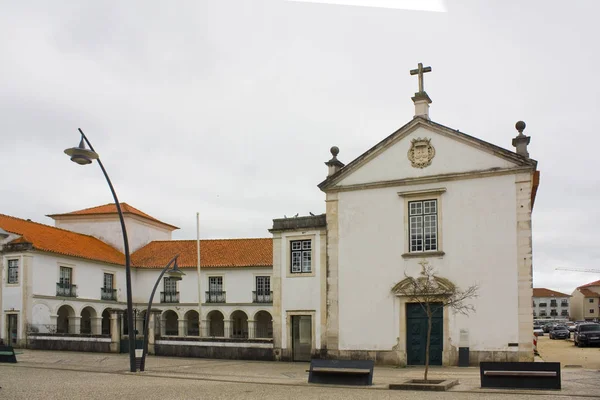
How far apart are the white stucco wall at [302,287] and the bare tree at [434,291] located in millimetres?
3089

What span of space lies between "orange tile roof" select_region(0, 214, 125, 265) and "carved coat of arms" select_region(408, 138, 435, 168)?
69.9 feet

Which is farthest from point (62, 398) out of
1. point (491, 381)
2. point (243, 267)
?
point (243, 267)

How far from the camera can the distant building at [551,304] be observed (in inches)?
5546

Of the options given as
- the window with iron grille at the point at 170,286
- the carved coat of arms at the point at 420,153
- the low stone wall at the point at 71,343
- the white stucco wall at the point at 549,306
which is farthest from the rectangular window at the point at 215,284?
the white stucco wall at the point at 549,306

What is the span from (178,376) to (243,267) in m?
25.6

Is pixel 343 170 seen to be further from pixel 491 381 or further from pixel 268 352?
pixel 491 381

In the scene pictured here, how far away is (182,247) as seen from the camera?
152ft

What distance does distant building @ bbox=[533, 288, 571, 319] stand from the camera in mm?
140875

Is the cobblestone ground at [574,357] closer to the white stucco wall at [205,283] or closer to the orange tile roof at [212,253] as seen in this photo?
the orange tile roof at [212,253]

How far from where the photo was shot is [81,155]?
1576 centimetres

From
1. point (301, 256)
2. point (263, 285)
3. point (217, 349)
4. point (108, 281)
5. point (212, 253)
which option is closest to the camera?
point (301, 256)

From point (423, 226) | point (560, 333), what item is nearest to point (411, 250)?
point (423, 226)

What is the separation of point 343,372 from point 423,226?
7.58m

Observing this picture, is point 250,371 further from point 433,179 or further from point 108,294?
point 108,294
